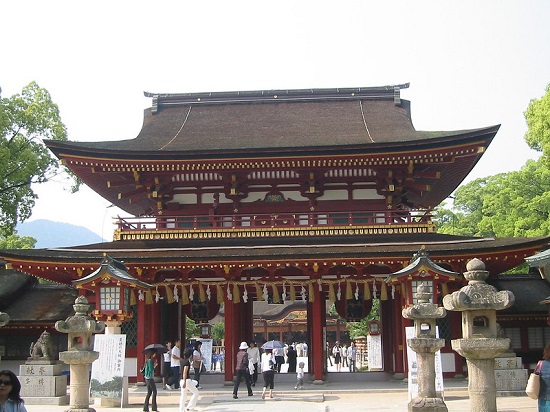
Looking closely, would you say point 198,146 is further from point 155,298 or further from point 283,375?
point 283,375

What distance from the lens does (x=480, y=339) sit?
1123 centimetres

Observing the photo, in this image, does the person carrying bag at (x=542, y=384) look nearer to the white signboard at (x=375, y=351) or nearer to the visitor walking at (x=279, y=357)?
the white signboard at (x=375, y=351)

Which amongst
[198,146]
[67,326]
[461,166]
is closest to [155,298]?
[198,146]

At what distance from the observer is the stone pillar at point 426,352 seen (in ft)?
47.1

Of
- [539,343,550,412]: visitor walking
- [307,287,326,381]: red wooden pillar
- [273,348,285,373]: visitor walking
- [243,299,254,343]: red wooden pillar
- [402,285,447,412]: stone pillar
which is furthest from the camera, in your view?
[273,348,285,373]: visitor walking

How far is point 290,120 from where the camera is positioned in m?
29.5

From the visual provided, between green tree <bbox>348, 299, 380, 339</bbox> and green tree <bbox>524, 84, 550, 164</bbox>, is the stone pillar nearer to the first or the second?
green tree <bbox>524, 84, 550, 164</bbox>

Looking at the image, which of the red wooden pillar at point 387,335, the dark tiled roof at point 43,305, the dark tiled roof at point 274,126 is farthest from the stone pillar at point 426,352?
the dark tiled roof at point 43,305

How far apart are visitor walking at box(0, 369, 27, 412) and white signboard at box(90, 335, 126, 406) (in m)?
10.9

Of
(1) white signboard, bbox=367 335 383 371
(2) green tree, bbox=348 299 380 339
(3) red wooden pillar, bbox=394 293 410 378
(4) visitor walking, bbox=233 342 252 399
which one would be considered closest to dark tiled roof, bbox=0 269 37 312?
(4) visitor walking, bbox=233 342 252 399

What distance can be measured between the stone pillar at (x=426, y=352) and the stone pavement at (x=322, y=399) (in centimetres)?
204

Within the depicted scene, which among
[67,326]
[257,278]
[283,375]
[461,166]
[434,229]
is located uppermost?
[461,166]

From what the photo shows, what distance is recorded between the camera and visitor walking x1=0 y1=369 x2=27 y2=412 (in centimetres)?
743

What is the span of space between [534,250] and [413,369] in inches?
297
